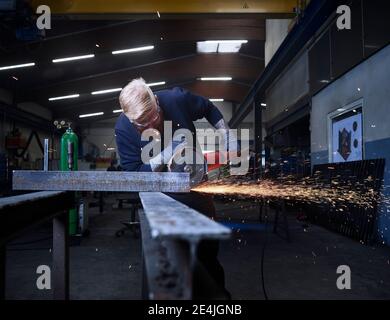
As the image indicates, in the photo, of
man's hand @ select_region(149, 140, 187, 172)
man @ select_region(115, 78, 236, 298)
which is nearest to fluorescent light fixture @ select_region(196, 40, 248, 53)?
man @ select_region(115, 78, 236, 298)

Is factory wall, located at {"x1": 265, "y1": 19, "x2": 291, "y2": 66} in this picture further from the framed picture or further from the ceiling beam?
the framed picture

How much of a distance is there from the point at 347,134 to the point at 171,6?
10.4 ft

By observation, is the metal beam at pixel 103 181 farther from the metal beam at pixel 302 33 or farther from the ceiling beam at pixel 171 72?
the ceiling beam at pixel 171 72

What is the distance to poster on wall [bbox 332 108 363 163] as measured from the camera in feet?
15.4

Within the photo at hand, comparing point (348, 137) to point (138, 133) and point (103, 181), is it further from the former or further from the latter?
point (103, 181)

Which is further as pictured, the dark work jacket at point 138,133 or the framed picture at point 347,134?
the framed picture at point 347,134

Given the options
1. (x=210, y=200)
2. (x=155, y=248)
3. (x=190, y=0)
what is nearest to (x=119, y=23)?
(x=190, y=0)

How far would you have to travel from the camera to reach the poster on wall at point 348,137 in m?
4.70

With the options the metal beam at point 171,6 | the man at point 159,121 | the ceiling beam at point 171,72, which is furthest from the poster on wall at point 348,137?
the ceiling beam at point 171,72

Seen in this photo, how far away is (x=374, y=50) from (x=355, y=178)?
5.08 ft

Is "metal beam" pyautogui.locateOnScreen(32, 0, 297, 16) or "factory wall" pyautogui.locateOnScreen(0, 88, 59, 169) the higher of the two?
"metal beam" pyautogui.locateOnScreen(32, 0, 297, 16)
